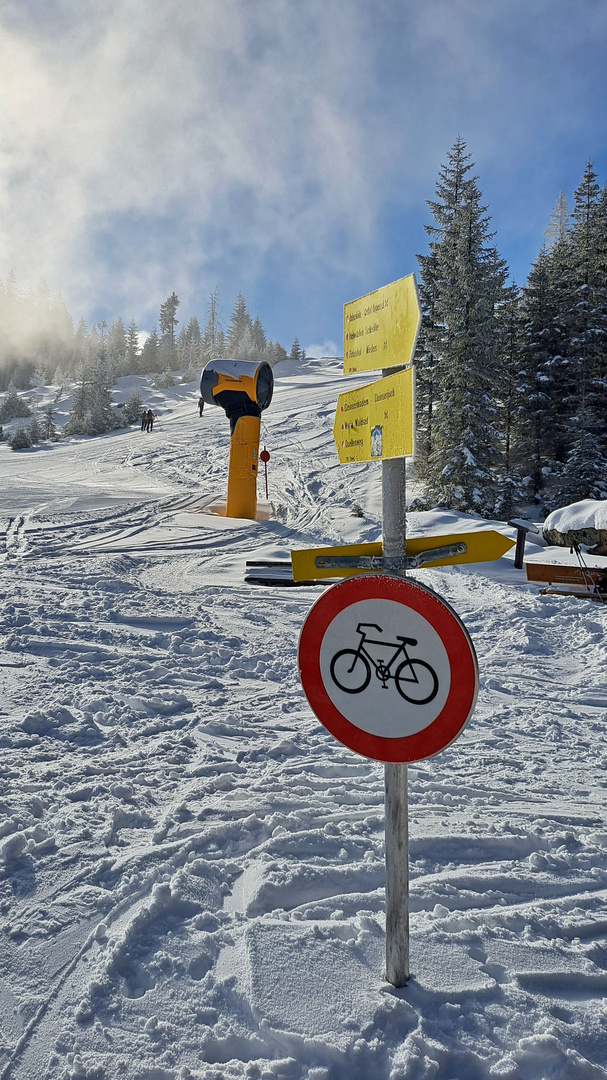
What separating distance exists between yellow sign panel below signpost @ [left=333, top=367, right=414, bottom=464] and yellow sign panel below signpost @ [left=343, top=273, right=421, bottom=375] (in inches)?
3.0

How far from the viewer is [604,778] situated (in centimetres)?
368

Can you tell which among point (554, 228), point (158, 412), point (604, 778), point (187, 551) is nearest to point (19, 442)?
point (158, 412)

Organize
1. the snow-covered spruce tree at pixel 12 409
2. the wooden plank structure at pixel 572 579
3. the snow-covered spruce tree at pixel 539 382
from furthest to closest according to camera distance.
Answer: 1. the snow-covered spruce tree at pixel 12 409
2. the snow-covered spruce tree at pixel 539 382
3. the wooden plank structure at pixel 572 579

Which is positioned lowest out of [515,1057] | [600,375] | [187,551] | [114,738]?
[515,1057]

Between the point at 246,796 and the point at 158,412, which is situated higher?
the point at 158,412

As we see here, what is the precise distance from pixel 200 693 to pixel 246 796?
5.16 feet

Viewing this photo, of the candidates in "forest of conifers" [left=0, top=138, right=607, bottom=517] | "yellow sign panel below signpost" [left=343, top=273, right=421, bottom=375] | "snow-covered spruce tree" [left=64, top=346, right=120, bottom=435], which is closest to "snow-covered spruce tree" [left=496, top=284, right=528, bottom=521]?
"forest of conifers" [left=0, top=138, right=607, bottom=517]

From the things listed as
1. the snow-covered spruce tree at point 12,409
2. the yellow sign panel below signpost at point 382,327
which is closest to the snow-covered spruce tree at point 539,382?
the yellow sign panel below signpost at point 382,327

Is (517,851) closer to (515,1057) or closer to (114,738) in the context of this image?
(515,1057)

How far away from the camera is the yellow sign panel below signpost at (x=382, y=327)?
5.64 ft

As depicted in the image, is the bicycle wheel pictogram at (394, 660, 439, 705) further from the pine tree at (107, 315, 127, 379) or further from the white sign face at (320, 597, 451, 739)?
the pine tree at (107, 315, 127, 379)

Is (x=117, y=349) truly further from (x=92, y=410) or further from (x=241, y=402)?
(x=241, y=402)

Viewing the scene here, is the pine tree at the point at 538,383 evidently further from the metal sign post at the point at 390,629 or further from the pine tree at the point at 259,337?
the pine tree at the point at 259,337

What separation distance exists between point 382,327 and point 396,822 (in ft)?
5.84
